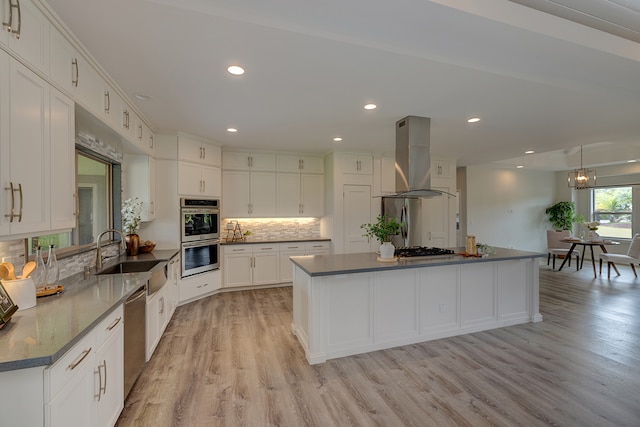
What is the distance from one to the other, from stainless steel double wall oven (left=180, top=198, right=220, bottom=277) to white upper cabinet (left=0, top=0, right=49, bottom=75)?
9.23 feet

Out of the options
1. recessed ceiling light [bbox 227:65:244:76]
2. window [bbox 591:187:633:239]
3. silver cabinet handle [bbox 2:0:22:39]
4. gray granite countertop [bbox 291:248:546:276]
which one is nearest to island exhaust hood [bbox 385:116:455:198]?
gray granite countertop [bbox 291:248:546:276]

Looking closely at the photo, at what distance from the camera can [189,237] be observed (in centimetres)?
435

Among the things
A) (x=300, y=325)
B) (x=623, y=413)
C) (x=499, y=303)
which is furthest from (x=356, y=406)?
(x=499, y=303)

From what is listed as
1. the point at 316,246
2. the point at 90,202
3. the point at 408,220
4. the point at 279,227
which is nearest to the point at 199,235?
the point at 90,202

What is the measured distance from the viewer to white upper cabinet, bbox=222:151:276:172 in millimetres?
5191

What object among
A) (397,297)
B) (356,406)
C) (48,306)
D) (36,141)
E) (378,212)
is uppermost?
(36,141)

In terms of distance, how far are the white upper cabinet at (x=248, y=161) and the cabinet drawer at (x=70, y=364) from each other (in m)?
4.02

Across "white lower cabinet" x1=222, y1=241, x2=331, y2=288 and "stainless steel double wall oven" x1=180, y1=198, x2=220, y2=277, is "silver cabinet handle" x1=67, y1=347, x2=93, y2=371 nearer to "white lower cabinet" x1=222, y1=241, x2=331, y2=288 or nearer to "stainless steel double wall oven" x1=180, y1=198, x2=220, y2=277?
"stainless steel double wall oven" x1=180, y1=198, x2=220, y2=277

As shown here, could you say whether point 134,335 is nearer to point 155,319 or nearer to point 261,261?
point 155,319

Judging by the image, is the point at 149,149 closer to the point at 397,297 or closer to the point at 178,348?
the point at 178,348

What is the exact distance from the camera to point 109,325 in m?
1.74

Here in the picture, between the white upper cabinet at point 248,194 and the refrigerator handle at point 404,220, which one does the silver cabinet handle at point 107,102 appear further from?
the refrigerator handle at point 404,220

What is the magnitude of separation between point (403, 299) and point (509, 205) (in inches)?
265

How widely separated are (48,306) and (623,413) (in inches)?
153
